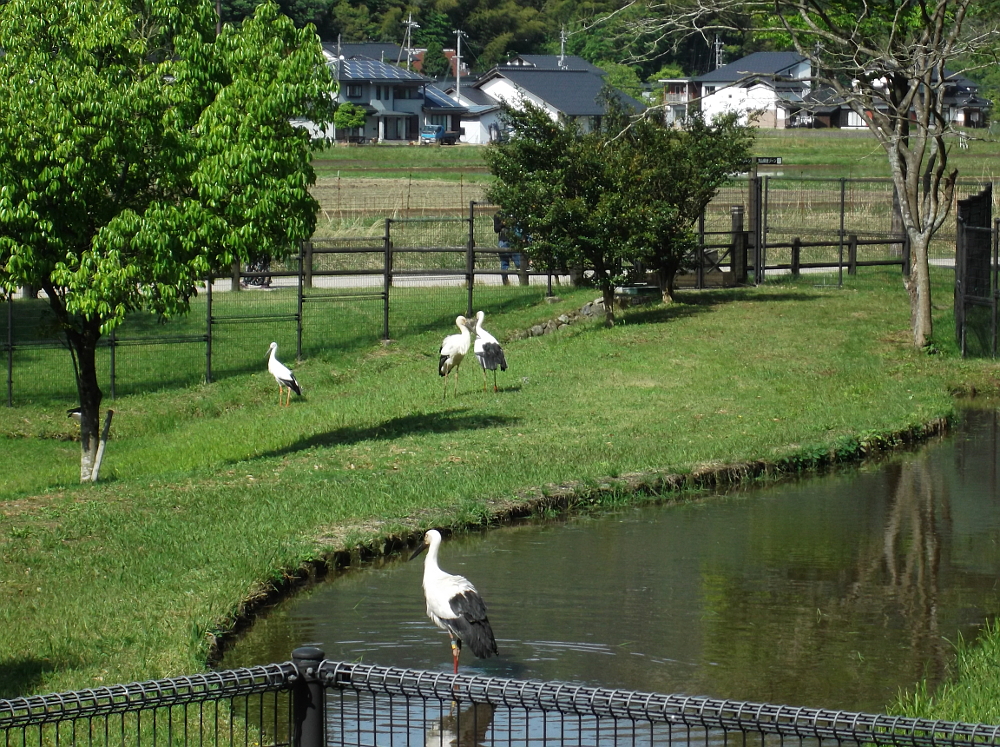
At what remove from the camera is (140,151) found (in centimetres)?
1391

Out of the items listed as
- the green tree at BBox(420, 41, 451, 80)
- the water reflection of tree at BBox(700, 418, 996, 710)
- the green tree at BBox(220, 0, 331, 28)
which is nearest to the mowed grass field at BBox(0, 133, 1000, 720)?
the water reflection of tree at BBox(700, 418, 996, 710)

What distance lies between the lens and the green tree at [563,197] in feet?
73.1

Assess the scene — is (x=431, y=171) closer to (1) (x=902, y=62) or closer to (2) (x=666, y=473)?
(1) (x=902, y=62)

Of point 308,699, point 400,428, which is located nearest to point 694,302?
point 400,428

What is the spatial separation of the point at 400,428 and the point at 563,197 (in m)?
7.57

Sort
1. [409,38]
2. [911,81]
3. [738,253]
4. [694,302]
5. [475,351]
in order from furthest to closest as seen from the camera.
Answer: [409,38] → [738,253] → [694,302] → [911,81] → [475,351]

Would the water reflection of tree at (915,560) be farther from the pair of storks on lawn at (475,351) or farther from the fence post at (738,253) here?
the fence post at (738,253)

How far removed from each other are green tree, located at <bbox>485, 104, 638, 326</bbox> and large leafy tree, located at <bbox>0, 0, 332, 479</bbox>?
794 centimetres

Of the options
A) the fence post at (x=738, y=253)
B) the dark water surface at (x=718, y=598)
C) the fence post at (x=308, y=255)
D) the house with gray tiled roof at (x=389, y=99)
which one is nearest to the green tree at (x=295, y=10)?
the house with gray tiled roof at (x=389, y=99)

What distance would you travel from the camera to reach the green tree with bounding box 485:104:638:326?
22281mm

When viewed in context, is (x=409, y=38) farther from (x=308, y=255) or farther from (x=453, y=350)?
(x=453, y=350)

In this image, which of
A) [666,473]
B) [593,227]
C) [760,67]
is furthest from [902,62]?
[760,67]

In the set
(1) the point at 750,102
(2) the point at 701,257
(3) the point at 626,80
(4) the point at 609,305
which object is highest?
(3) the point at 626,80

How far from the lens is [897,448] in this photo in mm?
15586
